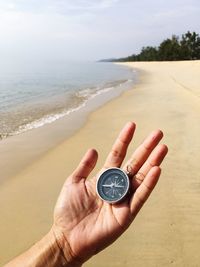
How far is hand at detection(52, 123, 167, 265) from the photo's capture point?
2.27 meters

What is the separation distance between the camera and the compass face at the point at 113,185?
2.34 m

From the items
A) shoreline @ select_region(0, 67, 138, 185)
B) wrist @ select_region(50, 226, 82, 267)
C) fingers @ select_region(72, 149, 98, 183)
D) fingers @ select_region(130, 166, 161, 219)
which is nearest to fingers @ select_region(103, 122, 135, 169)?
fingers @ select_region(72, 149, 98, 183)

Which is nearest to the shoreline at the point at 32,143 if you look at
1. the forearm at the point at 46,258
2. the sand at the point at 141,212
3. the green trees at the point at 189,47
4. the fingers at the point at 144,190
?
the sand at the point at 141,212

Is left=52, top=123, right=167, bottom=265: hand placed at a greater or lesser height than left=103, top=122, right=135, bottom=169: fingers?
lesser

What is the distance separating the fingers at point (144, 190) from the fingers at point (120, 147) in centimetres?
35

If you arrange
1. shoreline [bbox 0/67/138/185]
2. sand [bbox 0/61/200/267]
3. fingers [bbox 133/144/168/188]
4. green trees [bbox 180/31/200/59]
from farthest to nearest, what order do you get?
1. green trees [bbox 180/31/200/59]
2. shoreline [bbox 0/67/138/185]
3. sand [bbox 0/61/200/267]
4. fingers [bbox 133/144/168/188]

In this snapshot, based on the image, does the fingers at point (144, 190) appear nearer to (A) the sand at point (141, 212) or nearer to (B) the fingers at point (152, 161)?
(B) the fingers at point (152, 161)

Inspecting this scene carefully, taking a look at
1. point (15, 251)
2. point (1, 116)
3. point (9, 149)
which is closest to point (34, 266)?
point (15, 251)

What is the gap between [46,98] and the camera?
20391 mm

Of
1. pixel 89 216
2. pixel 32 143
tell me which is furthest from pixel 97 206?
pixel 32 143

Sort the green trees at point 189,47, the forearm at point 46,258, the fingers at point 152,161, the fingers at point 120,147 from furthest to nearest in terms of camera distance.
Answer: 1. the green trees at point 189,47
2. the fingers at point 120,147
3. the fingers at point 152,161
4. the forearm at point 46,258

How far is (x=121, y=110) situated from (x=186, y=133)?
535 centimetres

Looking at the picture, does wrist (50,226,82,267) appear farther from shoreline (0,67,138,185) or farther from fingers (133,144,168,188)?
shoreline (0,67,138,185)

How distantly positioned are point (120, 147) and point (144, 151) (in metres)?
0.18
